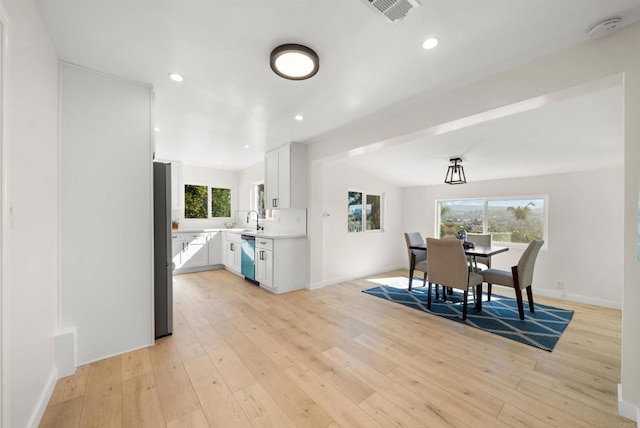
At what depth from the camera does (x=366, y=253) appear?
5.42m

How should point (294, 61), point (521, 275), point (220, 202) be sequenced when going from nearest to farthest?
1. point (294, 61)
2. point (521, 275)
3. point (220, 202)

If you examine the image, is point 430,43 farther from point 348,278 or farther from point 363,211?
point 348,278

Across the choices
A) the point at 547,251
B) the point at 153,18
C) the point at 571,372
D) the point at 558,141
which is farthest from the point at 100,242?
the point at 547,251

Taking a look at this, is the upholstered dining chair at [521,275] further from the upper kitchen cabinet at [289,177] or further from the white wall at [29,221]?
the white wall at [29,221]

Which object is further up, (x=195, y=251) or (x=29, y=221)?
(x=29, y=221)

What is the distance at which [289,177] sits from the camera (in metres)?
4.20

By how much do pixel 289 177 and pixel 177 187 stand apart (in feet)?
10.2

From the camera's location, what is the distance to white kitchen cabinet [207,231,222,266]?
5.63m

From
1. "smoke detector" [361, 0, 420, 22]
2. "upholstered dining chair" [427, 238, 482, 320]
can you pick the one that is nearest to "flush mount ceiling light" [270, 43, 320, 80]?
"smoke detector" [361, 0, 420, 22]

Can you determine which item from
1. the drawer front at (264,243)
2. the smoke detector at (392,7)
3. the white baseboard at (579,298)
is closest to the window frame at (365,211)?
the drawer front at (264,243)

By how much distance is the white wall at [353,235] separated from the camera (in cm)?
475

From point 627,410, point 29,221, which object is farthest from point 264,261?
point 627,410

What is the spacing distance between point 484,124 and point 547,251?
261 centimetres

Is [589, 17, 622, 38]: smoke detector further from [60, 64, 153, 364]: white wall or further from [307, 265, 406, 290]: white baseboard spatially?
[307, 265, 406, 290]: white baseboard
